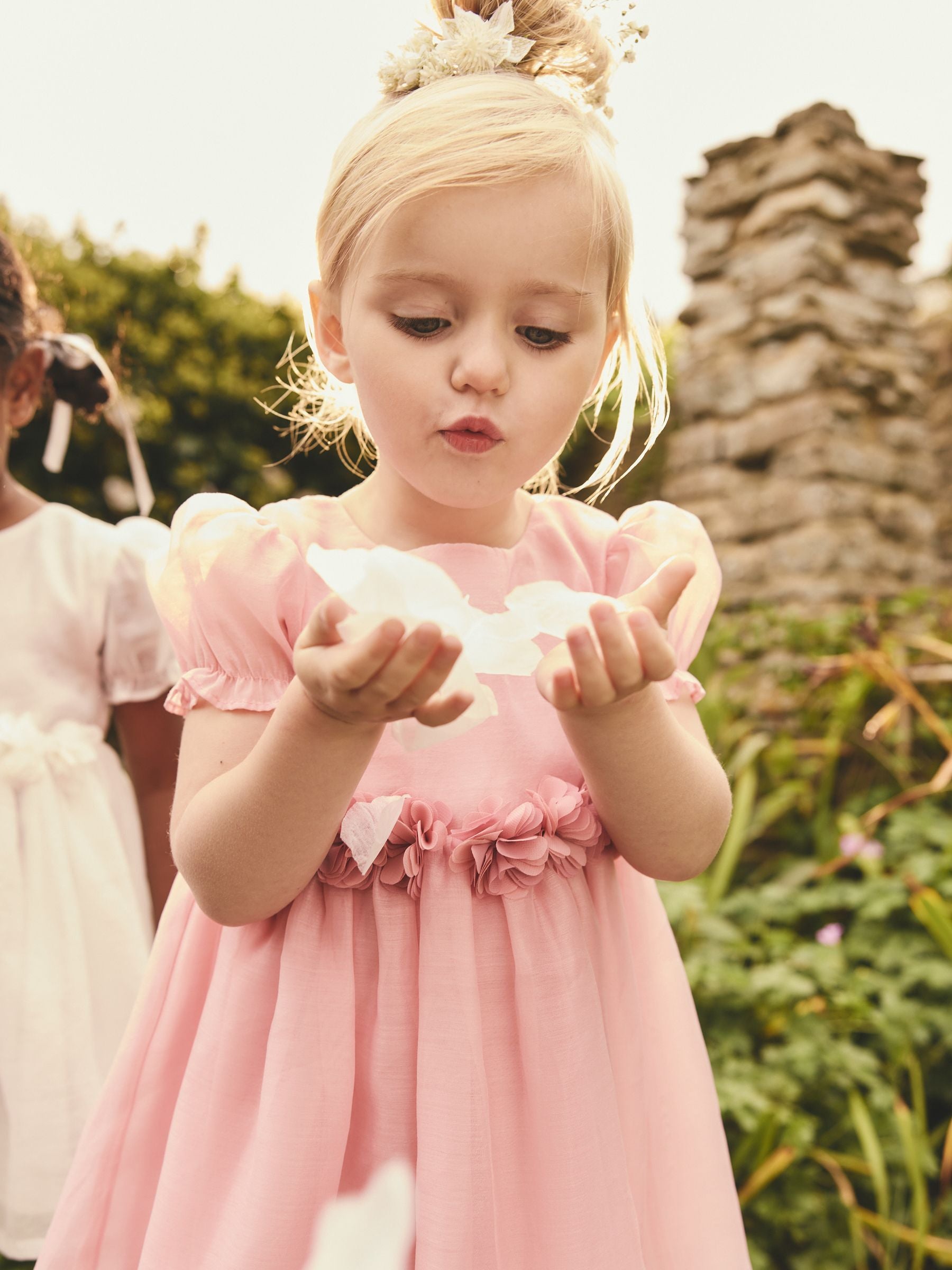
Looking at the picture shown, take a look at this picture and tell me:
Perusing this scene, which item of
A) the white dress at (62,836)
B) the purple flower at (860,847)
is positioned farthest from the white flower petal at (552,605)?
the purple flower at (860,847)

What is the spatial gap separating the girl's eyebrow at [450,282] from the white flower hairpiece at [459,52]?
0.26 metres

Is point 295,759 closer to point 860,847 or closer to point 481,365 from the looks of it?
point 481,365

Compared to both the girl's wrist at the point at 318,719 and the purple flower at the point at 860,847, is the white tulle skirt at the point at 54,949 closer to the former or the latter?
the girl's wrist at the point at 318,719

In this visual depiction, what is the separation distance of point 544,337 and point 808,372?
350 cm

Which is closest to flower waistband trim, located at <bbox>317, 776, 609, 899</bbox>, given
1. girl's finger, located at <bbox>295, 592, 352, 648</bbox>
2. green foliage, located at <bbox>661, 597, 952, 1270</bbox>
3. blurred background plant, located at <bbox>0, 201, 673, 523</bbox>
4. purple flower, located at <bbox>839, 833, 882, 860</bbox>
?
girl's finger, located at <bbox>295, 592, 352, 648</bbox>

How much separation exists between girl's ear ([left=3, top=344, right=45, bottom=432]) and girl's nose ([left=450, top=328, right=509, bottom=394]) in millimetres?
1081

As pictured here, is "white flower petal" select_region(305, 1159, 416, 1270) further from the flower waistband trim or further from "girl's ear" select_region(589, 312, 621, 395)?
"girl's ear" select_region(589, 312, 621, 395)

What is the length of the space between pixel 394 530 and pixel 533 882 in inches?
15.3

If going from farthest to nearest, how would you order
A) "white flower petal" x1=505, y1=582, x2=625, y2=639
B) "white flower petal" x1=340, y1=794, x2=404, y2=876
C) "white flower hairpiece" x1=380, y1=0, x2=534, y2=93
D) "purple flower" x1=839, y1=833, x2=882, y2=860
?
"purple flower" x1=839, y1=833, x2=882, y2=860
"white flower hairpiece" x1=380, y1=0, x2=534, y2=93
"white flower petal" x1=340, y1=794, x2=404, y2=876
"white flower petal" x1=505, y1=582, x2=625, y2=639

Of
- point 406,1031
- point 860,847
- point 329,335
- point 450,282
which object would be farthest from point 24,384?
point 860,847

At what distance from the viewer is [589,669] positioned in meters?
0.73

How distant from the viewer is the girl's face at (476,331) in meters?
0.87

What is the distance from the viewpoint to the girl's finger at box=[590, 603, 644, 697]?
717 mm

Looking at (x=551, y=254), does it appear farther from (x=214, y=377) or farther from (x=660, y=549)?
(x=214, y=377)
